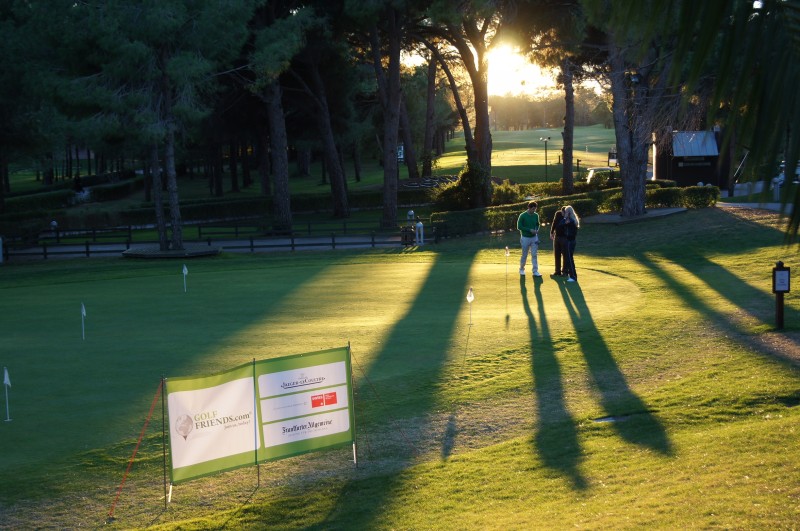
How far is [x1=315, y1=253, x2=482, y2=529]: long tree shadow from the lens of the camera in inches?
370

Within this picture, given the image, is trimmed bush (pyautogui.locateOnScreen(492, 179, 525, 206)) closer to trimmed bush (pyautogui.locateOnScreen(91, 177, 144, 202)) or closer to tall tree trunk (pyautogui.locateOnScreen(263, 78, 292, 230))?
tall tree trunk (pyautogui.locateOnScreen(263, 78, 292, 230))

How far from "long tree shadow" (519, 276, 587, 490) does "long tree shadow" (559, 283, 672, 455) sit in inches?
23.9


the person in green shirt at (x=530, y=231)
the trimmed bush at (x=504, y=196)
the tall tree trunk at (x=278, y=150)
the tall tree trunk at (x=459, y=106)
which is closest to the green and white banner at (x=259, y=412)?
the person in green shirt at (x=530, y=231)

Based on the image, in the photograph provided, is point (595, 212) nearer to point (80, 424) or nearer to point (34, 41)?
point (34, 41)

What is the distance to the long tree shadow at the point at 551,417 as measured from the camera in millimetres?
10148

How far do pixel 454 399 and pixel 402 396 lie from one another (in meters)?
0.83

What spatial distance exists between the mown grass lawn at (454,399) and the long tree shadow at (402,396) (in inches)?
2.0

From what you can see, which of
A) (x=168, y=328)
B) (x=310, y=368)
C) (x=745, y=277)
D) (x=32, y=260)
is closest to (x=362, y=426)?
(x=310, y=368)

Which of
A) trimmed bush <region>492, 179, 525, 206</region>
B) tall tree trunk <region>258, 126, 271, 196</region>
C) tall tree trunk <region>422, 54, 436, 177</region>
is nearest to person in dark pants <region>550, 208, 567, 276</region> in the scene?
trimmed bush <region>492, 179, 525, 206</region>

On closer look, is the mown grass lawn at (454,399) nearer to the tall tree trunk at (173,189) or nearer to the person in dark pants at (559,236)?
the person in dark pants at (559,236)

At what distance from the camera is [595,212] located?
4222 cm

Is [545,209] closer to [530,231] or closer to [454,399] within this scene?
[530,231]

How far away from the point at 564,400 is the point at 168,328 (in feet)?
32.4

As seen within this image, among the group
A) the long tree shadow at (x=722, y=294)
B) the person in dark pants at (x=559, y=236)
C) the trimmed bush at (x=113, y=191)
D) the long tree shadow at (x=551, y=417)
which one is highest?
the trimmed bush at (x=113, y=191)
